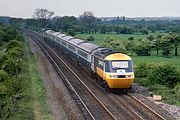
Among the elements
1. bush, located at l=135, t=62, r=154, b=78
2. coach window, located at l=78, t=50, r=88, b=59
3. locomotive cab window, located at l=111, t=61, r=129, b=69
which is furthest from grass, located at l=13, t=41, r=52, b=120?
bush, located at l=135, t=62, r=154, b=78

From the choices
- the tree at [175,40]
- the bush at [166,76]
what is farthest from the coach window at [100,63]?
the tree at [175,40]

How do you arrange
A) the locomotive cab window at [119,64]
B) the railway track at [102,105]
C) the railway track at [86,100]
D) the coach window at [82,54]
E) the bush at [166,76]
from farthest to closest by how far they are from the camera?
the coach window at [82,54], the bush at [166,76], the locomotive cab window at [119,64], the railway track at [86,100], the railway track at [102,105]

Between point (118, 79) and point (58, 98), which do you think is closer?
point (58, 98)

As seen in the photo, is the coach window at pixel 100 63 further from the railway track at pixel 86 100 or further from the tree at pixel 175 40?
the tree at pixel 175 40

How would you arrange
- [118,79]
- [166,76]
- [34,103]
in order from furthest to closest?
[166,76]
[118,79]
[34,103]

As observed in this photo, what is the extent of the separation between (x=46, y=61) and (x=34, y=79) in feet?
52.5

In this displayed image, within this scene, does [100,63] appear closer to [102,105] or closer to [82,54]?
[102,105]

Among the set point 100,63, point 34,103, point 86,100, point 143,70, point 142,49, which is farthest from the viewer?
point 142,49

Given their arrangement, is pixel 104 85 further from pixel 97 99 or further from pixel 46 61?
pixel 46 61

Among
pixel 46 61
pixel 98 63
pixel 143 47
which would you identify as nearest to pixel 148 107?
pixel 98 63

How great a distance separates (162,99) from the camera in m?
28.1

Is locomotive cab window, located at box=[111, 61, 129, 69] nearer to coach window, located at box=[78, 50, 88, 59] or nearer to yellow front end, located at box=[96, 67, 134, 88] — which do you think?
yellow front end, located at box=[96, 67, 134, 88]

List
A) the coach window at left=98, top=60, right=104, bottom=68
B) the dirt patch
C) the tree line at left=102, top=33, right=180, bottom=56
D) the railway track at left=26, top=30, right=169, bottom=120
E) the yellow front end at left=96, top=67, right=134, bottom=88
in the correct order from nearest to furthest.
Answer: the railway track at left=26, top=30, right=169, bottom=120 < the dirt patch < the yellow front end at left=96, top=67, right=134, bottom=88 < the coach window at left=98, top=60, right=104, bottom=68 < the tree line at left=102, top=33, right=180, bottom=56

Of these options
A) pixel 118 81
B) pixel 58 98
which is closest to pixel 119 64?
pixel 118 81
